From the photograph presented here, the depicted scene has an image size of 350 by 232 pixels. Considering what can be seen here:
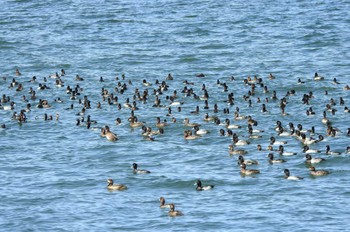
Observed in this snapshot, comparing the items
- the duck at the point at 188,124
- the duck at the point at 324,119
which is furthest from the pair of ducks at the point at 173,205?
the duck at the point at 324,119

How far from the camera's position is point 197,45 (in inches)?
2972

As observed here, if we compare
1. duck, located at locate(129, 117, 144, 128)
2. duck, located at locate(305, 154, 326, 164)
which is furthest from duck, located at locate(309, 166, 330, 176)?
duck, located at locate(129, 117, 144, 128)

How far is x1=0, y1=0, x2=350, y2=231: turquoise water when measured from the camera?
40.1m

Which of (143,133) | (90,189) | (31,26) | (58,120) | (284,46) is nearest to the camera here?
(90,189)

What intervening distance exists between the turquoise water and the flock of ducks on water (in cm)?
25

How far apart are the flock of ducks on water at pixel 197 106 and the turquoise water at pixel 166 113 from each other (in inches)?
9.6

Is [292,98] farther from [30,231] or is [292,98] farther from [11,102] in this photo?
[30,231]

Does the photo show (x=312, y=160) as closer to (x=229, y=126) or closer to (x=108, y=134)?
(x=229, y=126)

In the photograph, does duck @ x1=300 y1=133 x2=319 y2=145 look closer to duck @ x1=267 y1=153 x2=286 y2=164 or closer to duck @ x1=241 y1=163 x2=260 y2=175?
duck @ x1=267 y1=153 x2=286 y2=164

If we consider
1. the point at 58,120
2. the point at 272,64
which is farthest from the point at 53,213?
the point at 272,64

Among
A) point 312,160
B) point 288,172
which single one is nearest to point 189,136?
point 312,160

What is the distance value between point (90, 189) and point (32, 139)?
32.7 ft

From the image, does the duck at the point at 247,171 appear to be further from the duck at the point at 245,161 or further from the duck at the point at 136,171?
the duck at the point at 136,171

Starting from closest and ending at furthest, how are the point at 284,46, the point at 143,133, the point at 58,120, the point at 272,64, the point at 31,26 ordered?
the point at 143,133, the point at 58,120, the point at 272,64, the point at 284,46, the point at 31,26
